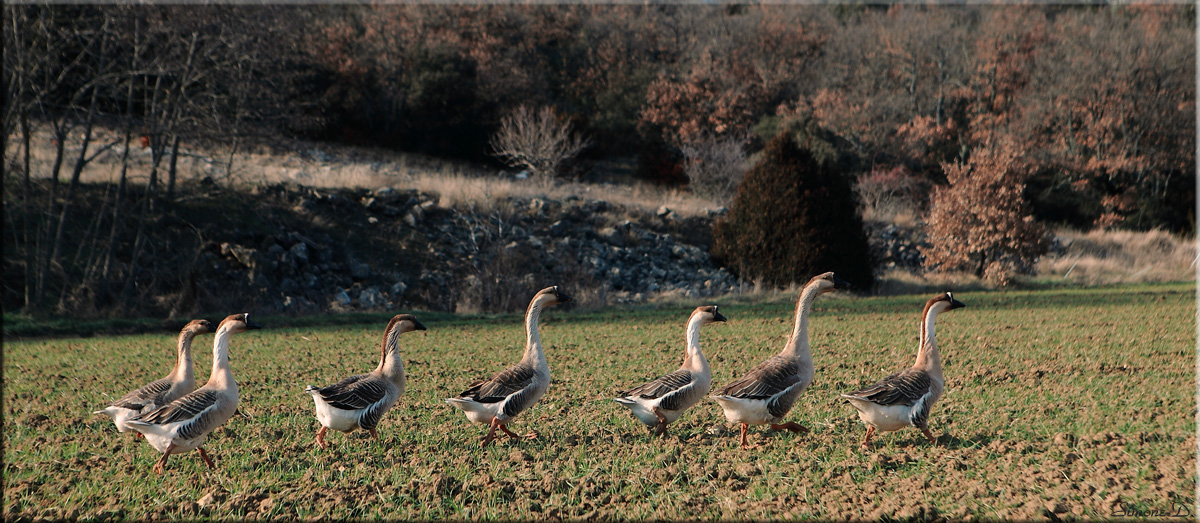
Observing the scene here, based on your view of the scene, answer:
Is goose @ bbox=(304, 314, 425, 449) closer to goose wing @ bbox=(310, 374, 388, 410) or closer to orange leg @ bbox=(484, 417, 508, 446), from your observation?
goose wing @ bbox=(310, 374, 388, 410)

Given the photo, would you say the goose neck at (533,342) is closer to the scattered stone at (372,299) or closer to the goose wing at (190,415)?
the goose wing at (190,415)

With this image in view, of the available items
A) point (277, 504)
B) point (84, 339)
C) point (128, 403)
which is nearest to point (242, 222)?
point (84, 339)

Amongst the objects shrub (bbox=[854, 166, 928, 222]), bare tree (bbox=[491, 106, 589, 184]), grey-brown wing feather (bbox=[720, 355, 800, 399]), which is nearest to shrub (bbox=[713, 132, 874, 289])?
bare tree (bbox=[491, 106, 589, 184])

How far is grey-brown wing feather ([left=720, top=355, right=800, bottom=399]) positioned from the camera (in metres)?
5.91

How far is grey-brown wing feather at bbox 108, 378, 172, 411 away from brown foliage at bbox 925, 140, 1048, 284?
26.8m

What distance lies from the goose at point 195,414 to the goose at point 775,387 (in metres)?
3.89

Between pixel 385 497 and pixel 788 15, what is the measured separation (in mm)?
59954

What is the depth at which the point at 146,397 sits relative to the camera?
6379 millimetres

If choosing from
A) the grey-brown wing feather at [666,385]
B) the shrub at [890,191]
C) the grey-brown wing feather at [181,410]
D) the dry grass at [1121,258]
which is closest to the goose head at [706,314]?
the grey-brown wing feather at [666,385]

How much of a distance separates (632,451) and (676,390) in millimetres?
661

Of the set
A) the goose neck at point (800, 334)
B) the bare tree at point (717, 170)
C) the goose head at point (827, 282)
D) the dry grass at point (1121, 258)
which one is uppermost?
the bare tree at point (717, 170)

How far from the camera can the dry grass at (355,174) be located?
26.4m

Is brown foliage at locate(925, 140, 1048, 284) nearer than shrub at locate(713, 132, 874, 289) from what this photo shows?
No

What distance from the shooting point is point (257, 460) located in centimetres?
612
